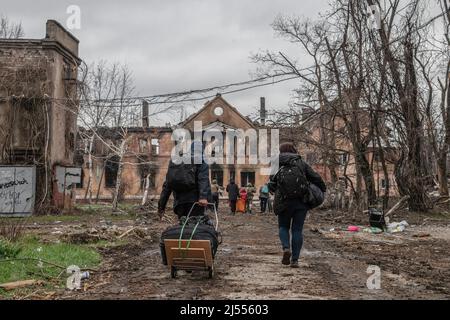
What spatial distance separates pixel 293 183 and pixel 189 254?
218 cm

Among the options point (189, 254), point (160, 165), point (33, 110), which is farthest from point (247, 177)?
point (189, 254)

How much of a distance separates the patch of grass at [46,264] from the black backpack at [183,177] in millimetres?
2041

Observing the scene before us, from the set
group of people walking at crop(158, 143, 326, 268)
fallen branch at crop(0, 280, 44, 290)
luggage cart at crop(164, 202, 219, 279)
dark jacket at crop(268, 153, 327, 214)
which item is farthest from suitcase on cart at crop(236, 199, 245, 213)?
fallen branch at crop(0, 280, 44, 290)

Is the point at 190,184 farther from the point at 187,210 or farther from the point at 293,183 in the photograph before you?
the point at 293,183

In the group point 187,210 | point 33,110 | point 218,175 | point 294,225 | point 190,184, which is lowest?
point 294,225

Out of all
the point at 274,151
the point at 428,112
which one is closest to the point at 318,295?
the point at 428,112

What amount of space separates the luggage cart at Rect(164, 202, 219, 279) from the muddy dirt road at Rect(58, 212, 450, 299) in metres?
0.22

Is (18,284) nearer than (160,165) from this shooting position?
Yes

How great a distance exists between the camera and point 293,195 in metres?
8.70

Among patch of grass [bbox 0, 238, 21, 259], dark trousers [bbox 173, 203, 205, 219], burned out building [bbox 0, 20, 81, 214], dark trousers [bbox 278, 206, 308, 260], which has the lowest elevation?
patch of grass [bbox 0, 238, 21, 259]

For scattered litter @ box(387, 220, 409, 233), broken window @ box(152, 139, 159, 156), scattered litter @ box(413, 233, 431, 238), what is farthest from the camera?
broken window @ box(152, 139, 159, 156)

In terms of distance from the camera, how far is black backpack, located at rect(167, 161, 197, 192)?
324 inches

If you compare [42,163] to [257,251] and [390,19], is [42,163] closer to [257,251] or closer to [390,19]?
[390,19]

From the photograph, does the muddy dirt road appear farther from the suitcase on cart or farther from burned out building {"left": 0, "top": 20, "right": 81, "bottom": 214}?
the suitcase on cart
